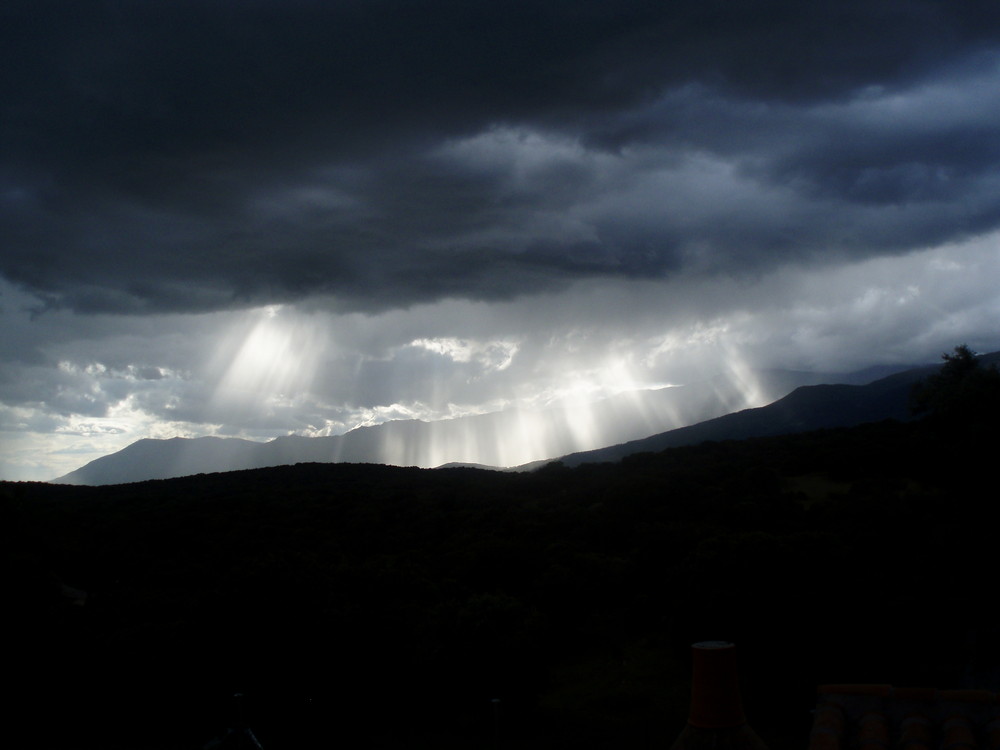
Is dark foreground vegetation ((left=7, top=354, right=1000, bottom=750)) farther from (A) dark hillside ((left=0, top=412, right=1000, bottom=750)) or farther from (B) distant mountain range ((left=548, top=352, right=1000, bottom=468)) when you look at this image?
(B) distant mountain range ((left=548, top=352, right=1000, bottom=468))

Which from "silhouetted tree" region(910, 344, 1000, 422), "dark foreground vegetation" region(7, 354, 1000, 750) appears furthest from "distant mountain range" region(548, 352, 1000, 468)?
"dark foreground vegetation" region(7, 354, 1000, 750)

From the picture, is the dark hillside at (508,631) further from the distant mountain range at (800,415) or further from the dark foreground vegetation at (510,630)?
the distant mountain range at (800,415)

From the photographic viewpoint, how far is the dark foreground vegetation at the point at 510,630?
1708 centimetres

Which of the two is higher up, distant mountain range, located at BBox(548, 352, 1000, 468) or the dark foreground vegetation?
distant mountain range, located at BBox(548, 352, 1000, 468)

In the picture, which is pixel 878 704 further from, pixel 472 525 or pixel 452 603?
pixel 472 525

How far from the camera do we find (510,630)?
63.6 feet

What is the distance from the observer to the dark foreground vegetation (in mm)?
17078

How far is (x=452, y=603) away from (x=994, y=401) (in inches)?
834

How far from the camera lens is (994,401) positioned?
2805 cm

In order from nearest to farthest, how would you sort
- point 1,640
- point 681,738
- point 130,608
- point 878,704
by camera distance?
point 681,738
point 878,704
point 1,640
point 130,608

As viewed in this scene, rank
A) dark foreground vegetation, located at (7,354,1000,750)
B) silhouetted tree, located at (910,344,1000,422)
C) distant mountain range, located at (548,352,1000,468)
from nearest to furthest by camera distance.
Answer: dark foreground vegetation, located at (7,354,1000,750) → silhouetted tree, located at (910,344,1000,422) → distant mountain range, located at (548,352,1000,468)

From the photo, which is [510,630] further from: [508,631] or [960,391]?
[960,391]

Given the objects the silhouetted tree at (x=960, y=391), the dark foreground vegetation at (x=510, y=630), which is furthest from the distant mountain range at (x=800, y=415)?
the dark foreground vegetation at (x=510, y=630)

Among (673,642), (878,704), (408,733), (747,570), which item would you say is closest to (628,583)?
(673,642)
